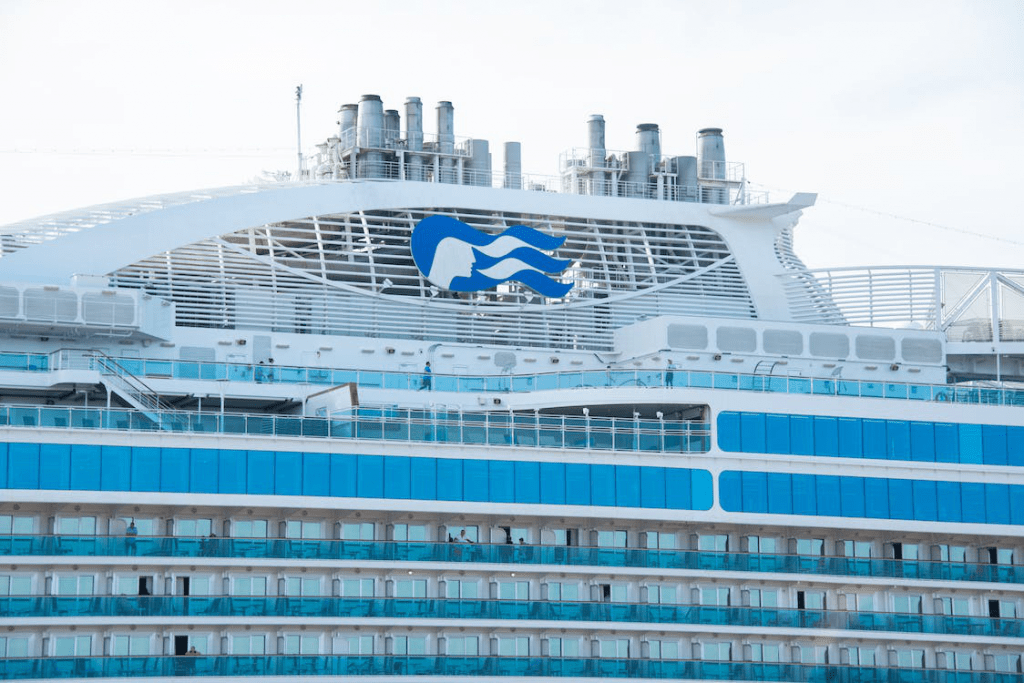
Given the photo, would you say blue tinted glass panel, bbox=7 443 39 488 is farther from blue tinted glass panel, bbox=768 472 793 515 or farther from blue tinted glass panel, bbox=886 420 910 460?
blue tinted glass panel, bbox=886 420 910 460

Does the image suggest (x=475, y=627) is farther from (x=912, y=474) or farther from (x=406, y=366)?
(x=912, y=474)

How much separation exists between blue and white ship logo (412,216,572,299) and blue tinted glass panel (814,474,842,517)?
9.08 metres

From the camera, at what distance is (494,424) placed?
4041cm

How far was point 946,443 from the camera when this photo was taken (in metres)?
43.4

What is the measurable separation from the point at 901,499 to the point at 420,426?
11084mm

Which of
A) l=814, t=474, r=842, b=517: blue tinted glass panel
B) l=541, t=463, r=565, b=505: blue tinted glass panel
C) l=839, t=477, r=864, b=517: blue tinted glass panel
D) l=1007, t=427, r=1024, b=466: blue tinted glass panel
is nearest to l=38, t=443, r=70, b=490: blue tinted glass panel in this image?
l=541, t=463, r=565, b=505: blue tinted glass panel

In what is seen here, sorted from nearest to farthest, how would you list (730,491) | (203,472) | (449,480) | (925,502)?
(203,472) < (449,480) < (730,491) < (925,502)

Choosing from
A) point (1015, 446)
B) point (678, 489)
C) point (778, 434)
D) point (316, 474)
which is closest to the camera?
point (316, 474)

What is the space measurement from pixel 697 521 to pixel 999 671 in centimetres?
776

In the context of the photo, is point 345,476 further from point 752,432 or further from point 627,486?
point 752,432

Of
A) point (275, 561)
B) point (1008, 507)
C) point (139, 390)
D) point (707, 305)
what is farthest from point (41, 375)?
point (1008, 507)

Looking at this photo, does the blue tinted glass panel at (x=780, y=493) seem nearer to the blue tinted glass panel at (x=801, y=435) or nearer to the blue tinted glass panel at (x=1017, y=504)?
the blue tinted glass panel at (x=801, y=435)

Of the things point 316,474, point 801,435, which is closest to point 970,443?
point 801,435

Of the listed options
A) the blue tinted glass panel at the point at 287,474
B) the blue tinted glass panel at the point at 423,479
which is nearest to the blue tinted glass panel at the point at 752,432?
the blue tinted glass panel at the point at 423,479
